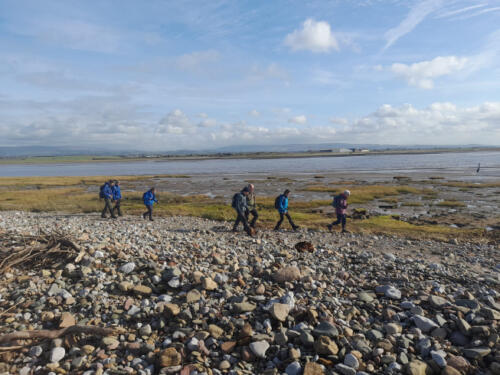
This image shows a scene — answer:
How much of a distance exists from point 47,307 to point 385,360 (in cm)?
777

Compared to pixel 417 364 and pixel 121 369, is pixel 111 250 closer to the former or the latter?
pixel 121 369

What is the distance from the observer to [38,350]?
5.80m

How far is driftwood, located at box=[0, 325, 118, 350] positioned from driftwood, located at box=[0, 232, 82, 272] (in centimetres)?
348

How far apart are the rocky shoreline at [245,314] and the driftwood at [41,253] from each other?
275 mm

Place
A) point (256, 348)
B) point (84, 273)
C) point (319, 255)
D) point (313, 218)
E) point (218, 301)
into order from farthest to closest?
point (313, 218) < point (319, 255) < point (84, 273) < point (218, 301) < point (256, 348)

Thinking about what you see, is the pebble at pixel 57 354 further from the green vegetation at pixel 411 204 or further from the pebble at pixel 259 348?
the green vegetation at pixel 411 204

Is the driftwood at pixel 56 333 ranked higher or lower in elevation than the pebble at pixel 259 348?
higher

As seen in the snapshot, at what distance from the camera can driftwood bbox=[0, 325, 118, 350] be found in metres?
5.88

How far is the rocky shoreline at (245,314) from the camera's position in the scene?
18.8ft

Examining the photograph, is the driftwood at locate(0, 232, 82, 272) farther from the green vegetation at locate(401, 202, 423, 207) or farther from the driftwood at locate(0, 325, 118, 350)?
the green vegetation at locate(401, 202, 423, 207)

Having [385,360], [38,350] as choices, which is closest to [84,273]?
[38,350]

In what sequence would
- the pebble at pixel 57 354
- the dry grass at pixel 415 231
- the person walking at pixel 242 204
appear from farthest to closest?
the dry grass at pixel 415 231, the person walking at pixel 242 204, the pebble at pixel 57 354

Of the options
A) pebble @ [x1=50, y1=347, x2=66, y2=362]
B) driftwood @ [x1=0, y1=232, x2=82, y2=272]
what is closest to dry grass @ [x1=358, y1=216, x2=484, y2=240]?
driftwood @ [x1=0, y1=232, x2=82, y2=272]

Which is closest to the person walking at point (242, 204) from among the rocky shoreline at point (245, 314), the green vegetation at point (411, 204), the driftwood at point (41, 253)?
the rocky shoreline at point (245, 314)
